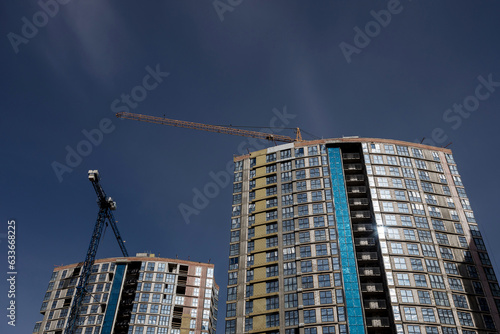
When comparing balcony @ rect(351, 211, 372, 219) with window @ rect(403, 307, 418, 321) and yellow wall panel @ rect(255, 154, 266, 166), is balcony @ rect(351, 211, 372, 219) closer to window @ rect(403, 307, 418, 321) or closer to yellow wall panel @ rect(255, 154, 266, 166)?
window @ rect(403, 307, 418, 321)

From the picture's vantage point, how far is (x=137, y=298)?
127438mm

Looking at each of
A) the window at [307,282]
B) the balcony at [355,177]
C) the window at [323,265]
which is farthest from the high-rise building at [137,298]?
the balcony at [355,177]

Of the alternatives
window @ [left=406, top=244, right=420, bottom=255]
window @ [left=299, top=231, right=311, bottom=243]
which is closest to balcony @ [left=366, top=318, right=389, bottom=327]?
window @ [left=406, top=244, right=420, bottom=255]

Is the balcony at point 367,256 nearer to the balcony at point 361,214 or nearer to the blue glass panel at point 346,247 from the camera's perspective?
the blue glass panel at point 346,247

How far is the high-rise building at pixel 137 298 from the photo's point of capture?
125 metres

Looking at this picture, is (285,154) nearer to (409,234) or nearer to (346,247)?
(346,247)

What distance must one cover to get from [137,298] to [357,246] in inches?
2584

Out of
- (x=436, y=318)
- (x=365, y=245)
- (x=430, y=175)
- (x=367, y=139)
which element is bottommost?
(x=436, y=318)

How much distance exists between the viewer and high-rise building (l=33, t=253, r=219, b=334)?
125 m

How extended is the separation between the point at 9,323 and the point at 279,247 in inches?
2043

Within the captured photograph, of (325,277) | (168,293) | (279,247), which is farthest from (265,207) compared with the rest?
(168,293)

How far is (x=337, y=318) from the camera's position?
82750mm

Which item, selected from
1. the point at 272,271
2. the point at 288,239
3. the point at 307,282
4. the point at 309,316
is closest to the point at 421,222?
the point at 307,282

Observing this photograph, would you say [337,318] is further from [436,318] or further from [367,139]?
[367,139]
